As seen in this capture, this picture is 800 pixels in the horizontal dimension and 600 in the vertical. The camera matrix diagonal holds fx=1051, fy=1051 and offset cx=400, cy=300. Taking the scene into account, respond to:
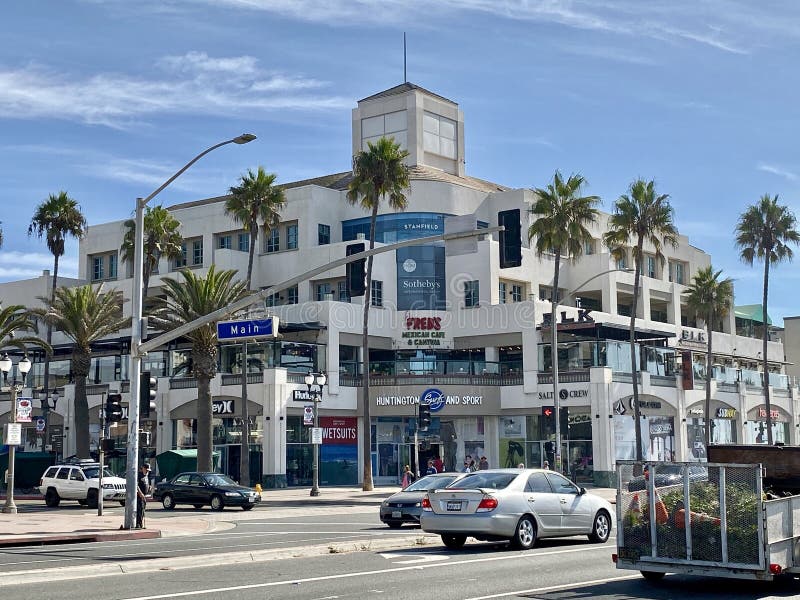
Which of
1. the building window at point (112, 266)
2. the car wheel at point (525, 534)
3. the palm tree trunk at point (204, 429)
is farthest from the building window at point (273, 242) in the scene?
the car wheel at point (525, 534)

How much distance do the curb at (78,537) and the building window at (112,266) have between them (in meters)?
54.6

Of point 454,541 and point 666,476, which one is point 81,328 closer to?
point 454,541

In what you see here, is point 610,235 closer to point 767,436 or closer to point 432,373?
point 432,373

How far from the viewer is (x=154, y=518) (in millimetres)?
33312

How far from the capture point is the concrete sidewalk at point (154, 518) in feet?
81.7

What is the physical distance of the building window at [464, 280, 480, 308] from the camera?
65438mm

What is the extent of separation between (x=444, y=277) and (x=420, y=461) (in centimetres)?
1213

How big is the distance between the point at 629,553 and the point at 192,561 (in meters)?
7.65

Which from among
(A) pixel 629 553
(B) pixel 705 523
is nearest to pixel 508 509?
(A) pixel 629 553

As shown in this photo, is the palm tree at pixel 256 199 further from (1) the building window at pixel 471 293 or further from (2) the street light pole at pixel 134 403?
(2) the street light pole at pixel 134 403

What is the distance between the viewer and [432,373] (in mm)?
60500

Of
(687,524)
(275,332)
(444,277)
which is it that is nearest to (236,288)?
(444,277)

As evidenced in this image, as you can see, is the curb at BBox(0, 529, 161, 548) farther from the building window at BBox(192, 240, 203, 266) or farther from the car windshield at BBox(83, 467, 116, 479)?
the building window at BBox(192, 240, 203, 266)

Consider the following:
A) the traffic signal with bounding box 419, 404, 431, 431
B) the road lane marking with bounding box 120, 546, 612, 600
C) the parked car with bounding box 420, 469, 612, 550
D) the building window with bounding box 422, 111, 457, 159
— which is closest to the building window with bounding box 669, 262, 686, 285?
the building window with bounding box 422, 111, 457, 159
